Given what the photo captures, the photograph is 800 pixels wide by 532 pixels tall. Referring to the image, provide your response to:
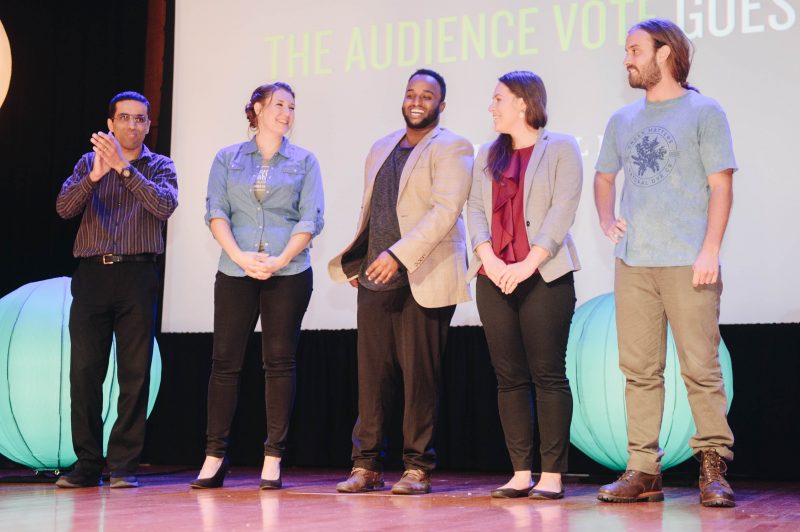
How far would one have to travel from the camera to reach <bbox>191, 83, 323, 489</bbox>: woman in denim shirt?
3549 mm

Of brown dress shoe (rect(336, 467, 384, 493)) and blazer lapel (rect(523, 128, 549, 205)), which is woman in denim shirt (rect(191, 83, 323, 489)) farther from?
blazer lapel (rect(523, 128, 549, 205))

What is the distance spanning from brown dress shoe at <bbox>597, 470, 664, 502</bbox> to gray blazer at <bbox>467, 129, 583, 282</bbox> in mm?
672

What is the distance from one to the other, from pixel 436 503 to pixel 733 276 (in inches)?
69.5

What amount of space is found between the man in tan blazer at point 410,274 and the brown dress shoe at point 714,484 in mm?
917

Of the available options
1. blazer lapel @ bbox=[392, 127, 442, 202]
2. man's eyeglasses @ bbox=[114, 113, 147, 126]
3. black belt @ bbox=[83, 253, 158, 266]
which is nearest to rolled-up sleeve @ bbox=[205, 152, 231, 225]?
black belt @ bbox=[83, 253, 158, 266]

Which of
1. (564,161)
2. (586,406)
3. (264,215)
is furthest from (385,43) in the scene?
(586,406)

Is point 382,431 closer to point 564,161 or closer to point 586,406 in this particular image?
point 586,406

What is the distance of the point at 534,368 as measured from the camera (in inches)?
125

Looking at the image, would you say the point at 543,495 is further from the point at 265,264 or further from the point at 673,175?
the point at 265,264

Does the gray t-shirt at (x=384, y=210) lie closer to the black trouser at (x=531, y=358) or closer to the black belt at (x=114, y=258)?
→ the black trouser at (x=531, y=358)

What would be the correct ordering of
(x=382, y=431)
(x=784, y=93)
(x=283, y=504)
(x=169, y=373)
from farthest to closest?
(x=169, y=373), (x=784, y=93), (x=382, y=431), (x=283, y=504)

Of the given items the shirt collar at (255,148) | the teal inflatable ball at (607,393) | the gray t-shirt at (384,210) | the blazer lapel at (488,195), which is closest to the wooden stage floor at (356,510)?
the teal inflatable ball at (607,393)

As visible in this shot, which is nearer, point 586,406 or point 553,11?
point 586,406

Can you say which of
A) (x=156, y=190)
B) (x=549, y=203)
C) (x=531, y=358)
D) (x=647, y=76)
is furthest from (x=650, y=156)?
(x=156, y=190)
